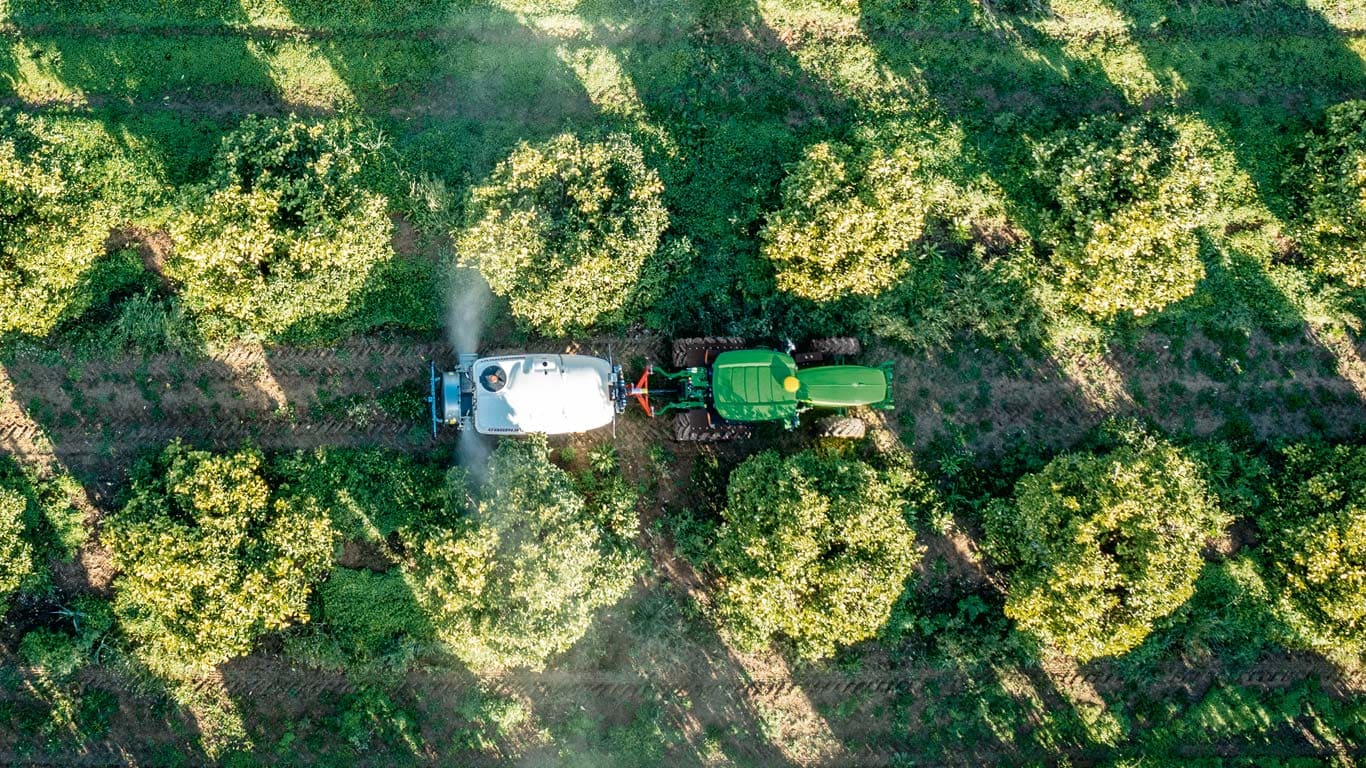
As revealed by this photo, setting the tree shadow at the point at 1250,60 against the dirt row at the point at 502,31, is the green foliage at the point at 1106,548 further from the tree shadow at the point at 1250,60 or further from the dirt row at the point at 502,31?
the dirt row at the point at 502,31

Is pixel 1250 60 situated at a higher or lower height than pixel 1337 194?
higher

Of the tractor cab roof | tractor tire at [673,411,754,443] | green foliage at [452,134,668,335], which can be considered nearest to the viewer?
green foliage at [452,134,668,335]

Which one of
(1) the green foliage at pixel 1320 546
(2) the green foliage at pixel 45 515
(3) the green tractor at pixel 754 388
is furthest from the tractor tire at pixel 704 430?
(2) the green foliage at pixel 45 515

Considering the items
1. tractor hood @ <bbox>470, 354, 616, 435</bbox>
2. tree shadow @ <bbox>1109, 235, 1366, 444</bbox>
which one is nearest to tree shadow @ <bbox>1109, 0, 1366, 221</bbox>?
tree shadow @ <bbox>1109, 235, 1366, 444</bbox>

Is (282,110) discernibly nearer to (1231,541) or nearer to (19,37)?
(19,37)

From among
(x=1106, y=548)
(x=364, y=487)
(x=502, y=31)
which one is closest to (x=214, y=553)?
(x=364, y=487)

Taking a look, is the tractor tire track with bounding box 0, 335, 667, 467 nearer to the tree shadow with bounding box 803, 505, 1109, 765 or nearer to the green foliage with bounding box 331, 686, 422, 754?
the green foliage with bounding box 331, 686, 422, 754

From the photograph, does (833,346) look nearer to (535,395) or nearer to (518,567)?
(535,395)
